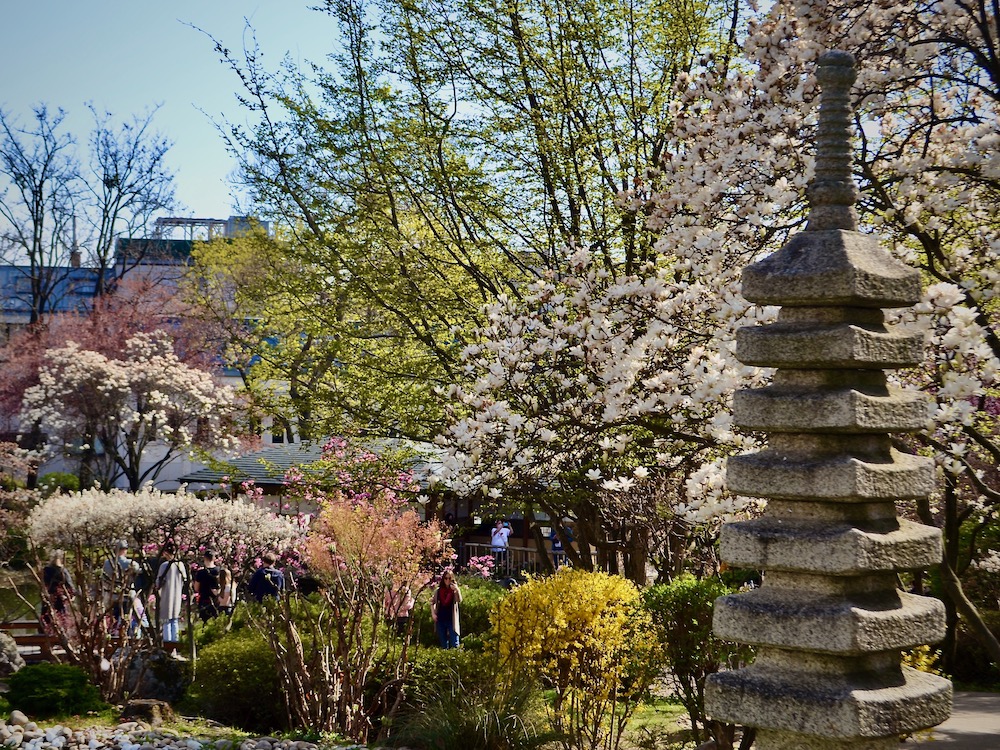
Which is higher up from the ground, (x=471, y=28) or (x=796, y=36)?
(x=471, y=28)

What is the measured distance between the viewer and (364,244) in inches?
480

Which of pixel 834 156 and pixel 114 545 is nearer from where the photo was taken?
pixel 834 156

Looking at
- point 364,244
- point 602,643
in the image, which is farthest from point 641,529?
point 364,244

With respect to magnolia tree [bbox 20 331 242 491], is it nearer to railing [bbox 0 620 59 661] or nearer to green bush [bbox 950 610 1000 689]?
railing [bbox 0 620 59 661]

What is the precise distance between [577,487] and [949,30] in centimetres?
620

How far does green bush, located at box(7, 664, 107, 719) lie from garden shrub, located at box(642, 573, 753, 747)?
23.3ft

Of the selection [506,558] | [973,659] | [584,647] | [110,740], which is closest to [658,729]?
[584,647]

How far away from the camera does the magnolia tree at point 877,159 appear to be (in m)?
6.82

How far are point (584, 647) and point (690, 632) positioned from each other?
107cm

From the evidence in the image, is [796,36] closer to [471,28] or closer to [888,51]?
[888,51]

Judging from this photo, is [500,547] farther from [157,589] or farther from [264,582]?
[157,589]

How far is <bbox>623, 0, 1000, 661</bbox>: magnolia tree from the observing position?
6.82m

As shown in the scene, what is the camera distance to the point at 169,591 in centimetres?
1609

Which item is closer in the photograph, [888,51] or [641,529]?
[888,51]
